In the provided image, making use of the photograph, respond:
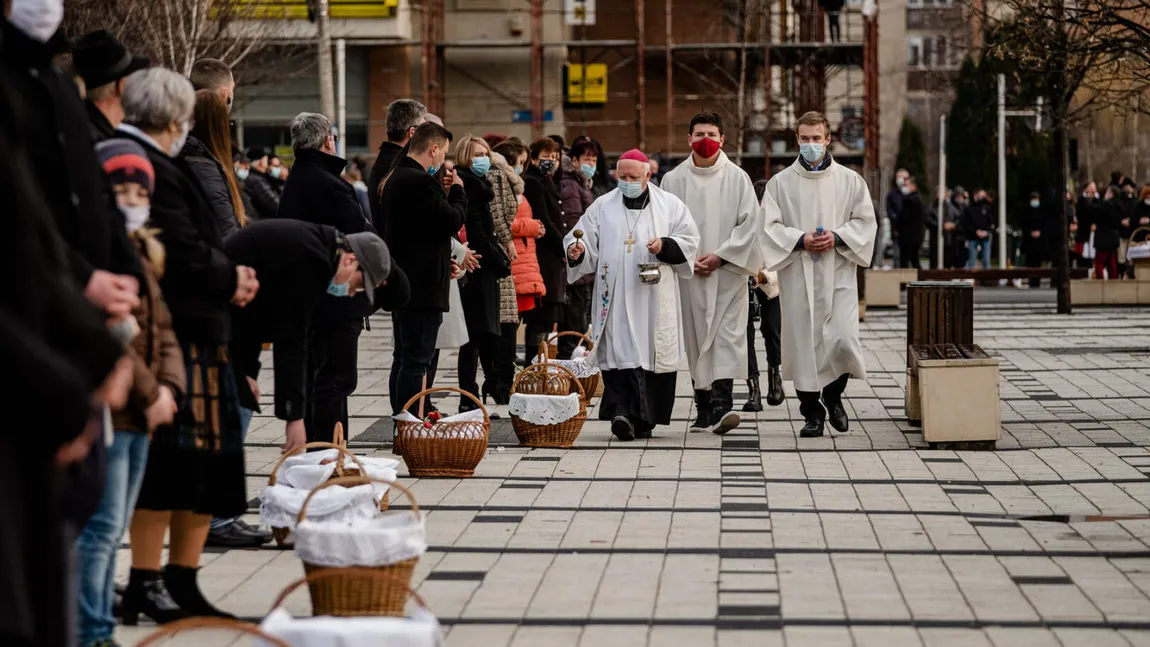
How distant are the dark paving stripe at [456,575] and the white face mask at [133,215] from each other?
2.14m

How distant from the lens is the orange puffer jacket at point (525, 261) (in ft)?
46.9

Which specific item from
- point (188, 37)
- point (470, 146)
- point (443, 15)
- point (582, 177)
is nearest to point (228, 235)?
point (470, 146)

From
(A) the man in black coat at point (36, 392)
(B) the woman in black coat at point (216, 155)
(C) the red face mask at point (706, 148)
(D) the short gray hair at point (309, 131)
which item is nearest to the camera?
(A) the man in black coat at point (36, 392)

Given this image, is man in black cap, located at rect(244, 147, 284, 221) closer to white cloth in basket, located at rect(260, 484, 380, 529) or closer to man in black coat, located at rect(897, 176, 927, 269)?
white cloth in basket, located at rect(260, 484, 380, 529)

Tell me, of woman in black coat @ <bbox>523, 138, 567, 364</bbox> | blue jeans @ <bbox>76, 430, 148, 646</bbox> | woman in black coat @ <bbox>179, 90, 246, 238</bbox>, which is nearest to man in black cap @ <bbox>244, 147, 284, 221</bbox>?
woman in black coat @ <bbox>523, 138, 567, 364</bbox>

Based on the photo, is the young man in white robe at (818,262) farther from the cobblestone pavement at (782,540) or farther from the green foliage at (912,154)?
the green foliage at (912,154)

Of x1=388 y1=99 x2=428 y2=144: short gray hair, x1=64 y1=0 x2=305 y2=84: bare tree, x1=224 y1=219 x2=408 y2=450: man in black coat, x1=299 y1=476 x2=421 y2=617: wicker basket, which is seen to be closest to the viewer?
x1=299 y1=476 x2=421 y2=617: wicker basket

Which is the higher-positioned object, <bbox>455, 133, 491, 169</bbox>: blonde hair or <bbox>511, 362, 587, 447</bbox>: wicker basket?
<bbox>455, 133, 491, 169</bbox>: blonde hair

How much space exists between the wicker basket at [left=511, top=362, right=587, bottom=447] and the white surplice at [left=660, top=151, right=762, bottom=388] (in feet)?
3.34

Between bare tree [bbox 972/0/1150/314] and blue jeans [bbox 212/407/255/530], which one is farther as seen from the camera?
bare tree [bbox 972/0/1150/314]

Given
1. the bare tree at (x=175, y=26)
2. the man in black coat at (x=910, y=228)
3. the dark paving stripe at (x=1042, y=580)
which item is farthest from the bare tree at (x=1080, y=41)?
the man in black coat at (x=910, y=228)

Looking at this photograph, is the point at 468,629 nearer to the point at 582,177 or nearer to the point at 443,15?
the point at 582,177

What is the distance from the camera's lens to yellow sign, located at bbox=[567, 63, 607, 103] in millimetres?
39500

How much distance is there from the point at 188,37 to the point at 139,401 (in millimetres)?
20110
